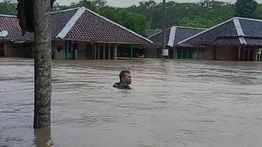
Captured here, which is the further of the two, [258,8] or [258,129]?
[258,8]

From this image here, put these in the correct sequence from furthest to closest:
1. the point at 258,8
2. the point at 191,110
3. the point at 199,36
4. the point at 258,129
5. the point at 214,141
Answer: the point at 258,8 < the point at 199,36 < the point at 191,110 < the point at 258,129 < the point at 214,141

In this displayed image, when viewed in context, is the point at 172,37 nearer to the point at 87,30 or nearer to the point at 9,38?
the point at 87,30

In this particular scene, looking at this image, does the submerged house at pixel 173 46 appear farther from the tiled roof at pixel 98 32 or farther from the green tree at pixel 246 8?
the tiled roof at pixel 98 32

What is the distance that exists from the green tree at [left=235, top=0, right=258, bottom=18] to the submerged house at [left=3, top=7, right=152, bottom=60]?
28.6m

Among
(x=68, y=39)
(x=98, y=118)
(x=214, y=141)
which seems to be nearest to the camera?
(x=214, y=141)

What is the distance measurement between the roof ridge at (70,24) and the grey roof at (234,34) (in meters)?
15.6

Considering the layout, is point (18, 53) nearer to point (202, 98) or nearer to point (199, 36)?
point (199, 36)

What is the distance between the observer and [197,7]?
9194cm

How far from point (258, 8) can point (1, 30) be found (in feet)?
141

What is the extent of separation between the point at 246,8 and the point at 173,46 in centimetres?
1727

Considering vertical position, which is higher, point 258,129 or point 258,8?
point 258,8

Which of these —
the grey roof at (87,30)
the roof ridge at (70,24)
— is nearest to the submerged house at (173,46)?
the grey roof at (87,30)

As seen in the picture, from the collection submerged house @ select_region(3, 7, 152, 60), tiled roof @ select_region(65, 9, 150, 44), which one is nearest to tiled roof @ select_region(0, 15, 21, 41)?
submerged house @ select_region(3, 7, 152, 60)

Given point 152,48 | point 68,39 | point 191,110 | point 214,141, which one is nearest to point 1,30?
point 68,39
